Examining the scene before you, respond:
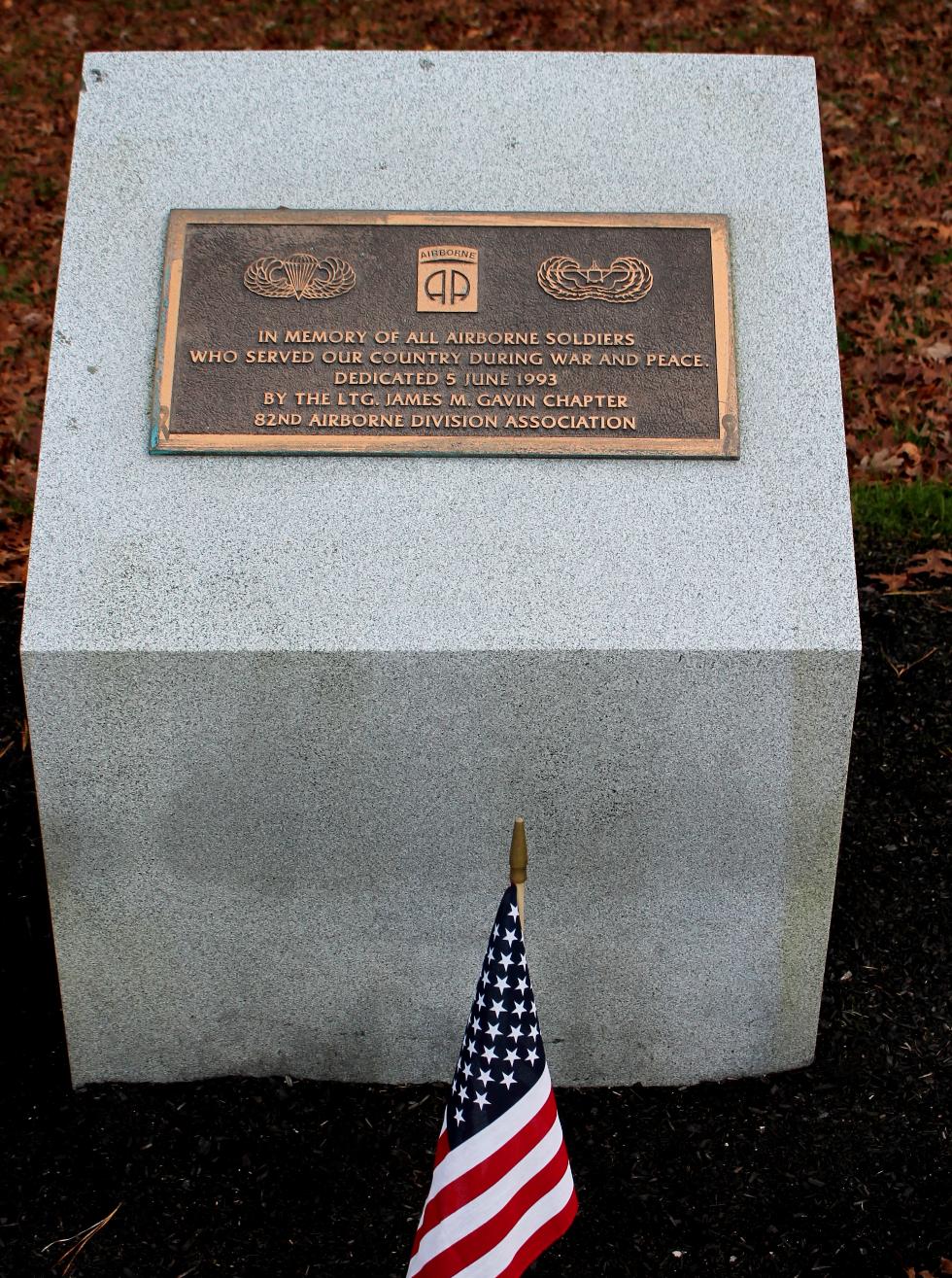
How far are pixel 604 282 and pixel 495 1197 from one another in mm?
2279

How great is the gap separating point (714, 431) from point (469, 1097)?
1.75 metres

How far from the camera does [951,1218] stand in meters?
3.44

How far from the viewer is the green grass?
562 centimetres

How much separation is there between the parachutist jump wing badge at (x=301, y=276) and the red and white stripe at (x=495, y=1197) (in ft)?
6.81

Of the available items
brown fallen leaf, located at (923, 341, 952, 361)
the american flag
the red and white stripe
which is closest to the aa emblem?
the american flag

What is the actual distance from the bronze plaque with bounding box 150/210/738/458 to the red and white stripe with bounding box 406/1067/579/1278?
1629 millimetres

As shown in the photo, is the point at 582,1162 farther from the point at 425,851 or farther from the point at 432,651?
the point at 432,651

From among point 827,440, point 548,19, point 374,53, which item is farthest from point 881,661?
point 548,19

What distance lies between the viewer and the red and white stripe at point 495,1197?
270 cm

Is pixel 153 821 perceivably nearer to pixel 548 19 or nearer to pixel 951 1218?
pixel 951 1218

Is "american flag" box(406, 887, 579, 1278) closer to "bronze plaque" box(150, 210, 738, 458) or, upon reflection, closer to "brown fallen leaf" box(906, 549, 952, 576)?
"bronze plaque" box(150, 210, 738, 458)

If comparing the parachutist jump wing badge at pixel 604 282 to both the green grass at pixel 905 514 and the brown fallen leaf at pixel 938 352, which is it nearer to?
the green grass at pixel 905 514

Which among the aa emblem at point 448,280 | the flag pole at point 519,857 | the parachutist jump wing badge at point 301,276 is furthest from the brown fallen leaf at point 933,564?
the flag pole at point 519,857

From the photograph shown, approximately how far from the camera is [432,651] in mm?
3270
